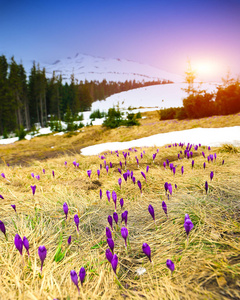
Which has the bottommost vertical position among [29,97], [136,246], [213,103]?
[136,246]

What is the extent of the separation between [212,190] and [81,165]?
289cm

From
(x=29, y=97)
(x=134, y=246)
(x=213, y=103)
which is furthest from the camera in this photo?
(x=29, y=97)

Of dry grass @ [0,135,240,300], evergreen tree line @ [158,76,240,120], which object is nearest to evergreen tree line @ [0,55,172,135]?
evergreen tree line @ [158,76,240,120]

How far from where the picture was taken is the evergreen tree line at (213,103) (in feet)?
35.3

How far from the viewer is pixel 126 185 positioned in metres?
2.62

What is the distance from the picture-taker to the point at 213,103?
1137 cm

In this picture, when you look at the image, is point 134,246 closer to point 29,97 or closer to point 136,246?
point 136,246

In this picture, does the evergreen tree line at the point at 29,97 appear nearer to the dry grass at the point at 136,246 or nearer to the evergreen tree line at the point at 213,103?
the evergreen tree line at the point at 213,103

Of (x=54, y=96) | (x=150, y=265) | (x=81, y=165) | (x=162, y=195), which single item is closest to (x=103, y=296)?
(x=150, y=265)

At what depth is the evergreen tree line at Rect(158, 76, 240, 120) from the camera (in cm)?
1076

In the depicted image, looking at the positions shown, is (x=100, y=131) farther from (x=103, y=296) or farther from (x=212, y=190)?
(x=103, y=296)

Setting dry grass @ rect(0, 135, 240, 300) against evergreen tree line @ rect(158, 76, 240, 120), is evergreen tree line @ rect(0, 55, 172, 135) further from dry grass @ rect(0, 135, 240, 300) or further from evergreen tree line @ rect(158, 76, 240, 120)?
dry grass @ rect(0, 135, 240, 300)

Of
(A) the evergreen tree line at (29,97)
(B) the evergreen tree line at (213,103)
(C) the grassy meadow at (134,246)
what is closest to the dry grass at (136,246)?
(C) the grassy meadow at (134,246)

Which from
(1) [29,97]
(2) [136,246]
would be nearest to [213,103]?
(2) [136,246]
